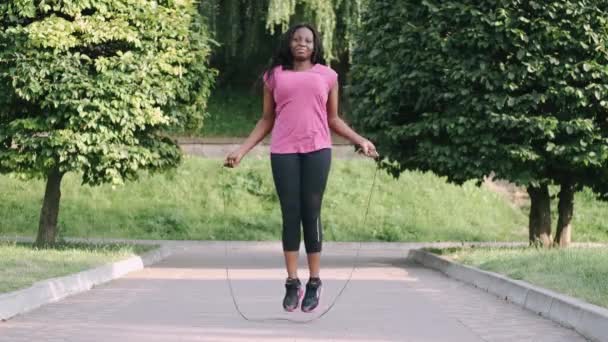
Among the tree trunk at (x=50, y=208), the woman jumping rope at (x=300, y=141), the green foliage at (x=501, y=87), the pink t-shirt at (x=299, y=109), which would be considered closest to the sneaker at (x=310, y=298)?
the woman jumping rope at (x=300, y=141)

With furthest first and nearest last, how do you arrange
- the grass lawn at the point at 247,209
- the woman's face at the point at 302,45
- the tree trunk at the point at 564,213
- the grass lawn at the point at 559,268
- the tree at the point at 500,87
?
1. the grass lawn at the point at 247,209
2. the tree trunk at the point at 564,213
3. the tree at the point at 500,87
4. the grass lawn at the point at 559,268
5. the woman's face at the point at 302,45

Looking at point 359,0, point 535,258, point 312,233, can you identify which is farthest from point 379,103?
point 359,0

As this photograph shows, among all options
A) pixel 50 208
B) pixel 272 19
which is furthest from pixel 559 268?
pixel 272 19

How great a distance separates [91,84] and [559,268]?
8683mm

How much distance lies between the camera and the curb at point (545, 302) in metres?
9.55

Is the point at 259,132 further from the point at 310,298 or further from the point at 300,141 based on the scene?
the point at 310,298

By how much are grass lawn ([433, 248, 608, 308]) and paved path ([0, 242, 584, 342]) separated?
48 centimetres

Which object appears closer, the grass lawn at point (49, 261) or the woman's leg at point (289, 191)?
the woman's leg at point (289, 191)

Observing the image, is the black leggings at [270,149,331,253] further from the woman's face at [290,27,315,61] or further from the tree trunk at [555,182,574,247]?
the tree trunk at [555,182,574,247]

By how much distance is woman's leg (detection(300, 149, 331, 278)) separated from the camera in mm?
9938

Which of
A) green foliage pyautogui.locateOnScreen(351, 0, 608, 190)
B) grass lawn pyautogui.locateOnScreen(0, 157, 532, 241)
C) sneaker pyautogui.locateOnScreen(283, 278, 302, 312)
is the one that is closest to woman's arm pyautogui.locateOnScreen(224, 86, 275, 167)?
sneaker pyautogui.locateOnScreen(283, 278, 302, 312)

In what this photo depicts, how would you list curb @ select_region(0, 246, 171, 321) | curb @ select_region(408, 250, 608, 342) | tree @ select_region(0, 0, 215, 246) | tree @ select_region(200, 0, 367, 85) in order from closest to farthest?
curb @ select_region(408, 250, 608, 342), curb @ select_region(0, 246, 171, 321), tree @ select_region(0, 0, 215, 246), tree @ select_region(200, 0, 367, 85)

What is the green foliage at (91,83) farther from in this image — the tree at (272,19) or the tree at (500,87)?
the tree at (272,19)

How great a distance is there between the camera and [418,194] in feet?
107
